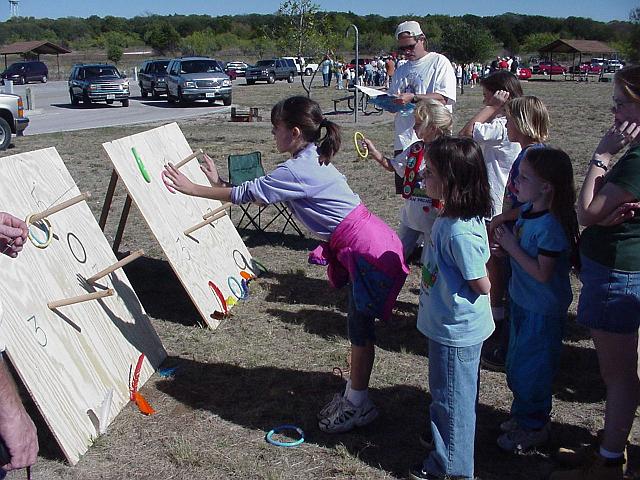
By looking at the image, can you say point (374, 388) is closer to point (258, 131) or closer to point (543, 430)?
point (543, 430)

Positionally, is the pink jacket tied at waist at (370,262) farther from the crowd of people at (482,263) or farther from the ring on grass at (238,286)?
the ring on grass at (238,286)

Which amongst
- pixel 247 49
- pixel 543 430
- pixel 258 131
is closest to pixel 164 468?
pixel 543 430

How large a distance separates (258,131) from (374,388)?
44.1ft

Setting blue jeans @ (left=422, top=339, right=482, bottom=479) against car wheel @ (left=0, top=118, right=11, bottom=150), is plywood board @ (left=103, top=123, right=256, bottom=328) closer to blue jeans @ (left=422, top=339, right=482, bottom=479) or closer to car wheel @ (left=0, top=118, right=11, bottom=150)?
blue jeans @ (left=422, top=339, right=482, bottom=479)

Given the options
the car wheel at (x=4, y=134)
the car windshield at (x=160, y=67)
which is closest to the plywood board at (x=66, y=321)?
the car wheel at (x=4, y=134)

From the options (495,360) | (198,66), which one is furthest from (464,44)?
(495,360)

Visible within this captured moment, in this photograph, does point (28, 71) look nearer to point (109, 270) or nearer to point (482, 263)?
point (109, 270)

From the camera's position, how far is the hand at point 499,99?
445cm

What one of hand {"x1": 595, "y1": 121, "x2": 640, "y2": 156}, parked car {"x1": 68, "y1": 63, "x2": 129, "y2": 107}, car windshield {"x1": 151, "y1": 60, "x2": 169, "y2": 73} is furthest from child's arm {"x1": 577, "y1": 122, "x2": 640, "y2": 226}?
car windshield {"x1": 151, "y1": 60, "x2": 169, "y2": 73}

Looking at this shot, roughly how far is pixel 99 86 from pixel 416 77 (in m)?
22.3

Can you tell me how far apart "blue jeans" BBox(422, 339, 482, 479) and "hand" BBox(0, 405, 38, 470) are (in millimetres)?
1623

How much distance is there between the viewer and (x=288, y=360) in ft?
14.1

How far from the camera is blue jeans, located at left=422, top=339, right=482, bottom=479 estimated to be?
9.15 ft

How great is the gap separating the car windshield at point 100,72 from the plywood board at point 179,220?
22.4 metres
